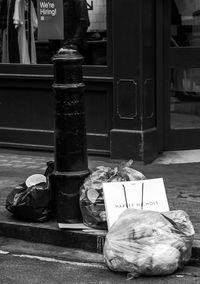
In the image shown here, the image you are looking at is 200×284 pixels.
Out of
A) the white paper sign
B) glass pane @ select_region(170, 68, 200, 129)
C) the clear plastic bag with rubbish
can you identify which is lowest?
the clear plastic bag with rubbish

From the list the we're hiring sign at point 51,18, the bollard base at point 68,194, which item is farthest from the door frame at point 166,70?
the bollard base at point 68,194

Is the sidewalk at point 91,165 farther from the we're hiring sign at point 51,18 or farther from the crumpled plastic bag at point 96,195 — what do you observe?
the we're hiring sign at point 51,18

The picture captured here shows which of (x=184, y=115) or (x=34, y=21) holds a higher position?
(x=34, y=21)

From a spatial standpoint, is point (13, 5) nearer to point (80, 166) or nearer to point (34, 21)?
point (34, 21)

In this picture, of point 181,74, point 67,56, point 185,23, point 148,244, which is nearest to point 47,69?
point 181,74

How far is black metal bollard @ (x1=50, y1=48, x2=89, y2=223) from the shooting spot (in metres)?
5.36

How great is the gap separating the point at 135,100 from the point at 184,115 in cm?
95

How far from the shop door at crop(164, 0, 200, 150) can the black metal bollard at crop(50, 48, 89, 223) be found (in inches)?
124

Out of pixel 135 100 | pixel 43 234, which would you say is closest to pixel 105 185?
pixel 43 234

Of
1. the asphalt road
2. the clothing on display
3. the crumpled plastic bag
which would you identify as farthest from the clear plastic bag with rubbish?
the clothing on display

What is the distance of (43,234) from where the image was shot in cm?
555

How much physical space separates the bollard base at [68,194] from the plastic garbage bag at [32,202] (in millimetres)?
118

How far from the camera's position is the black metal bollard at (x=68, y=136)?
5.36 metres

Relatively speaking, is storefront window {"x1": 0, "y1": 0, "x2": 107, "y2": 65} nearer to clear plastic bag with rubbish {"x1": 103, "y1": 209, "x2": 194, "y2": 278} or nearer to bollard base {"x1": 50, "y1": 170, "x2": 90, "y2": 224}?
bollard base {"x1": 50, "y1": 170, "x2": 90, "y2": 224}
